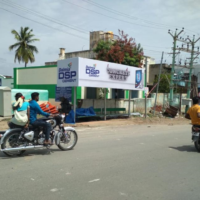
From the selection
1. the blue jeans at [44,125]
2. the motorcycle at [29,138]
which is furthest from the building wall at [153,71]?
the blue jeans at [44,125]

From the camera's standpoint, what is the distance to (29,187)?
463 centimetres

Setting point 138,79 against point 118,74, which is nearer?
point 118,74

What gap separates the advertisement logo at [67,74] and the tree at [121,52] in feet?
33.1

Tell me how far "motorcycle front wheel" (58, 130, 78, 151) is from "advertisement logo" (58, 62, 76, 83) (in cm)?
691

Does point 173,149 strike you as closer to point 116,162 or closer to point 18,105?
point 116,162

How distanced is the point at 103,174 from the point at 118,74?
40.0ft

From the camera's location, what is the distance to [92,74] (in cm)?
1509

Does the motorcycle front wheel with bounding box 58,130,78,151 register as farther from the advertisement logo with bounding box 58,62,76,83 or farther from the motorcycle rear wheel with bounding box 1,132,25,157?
the advertisement logo with bounding box 58,62,76,83

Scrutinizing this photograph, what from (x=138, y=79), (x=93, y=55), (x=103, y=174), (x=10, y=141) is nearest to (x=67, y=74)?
(x=138, y=79)

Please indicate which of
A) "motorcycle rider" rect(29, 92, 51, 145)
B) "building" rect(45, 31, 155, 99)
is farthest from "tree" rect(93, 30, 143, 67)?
"motorcycle rider" rect(29, 92, 51, 145)

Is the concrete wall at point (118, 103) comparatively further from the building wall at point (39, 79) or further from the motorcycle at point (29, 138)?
the motorcycle at point (29, 138)

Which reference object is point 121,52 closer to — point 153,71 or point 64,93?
point 64,93

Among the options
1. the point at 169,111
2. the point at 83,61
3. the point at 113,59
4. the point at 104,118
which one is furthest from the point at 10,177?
the point at 113,59

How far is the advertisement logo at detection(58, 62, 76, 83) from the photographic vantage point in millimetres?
14406
